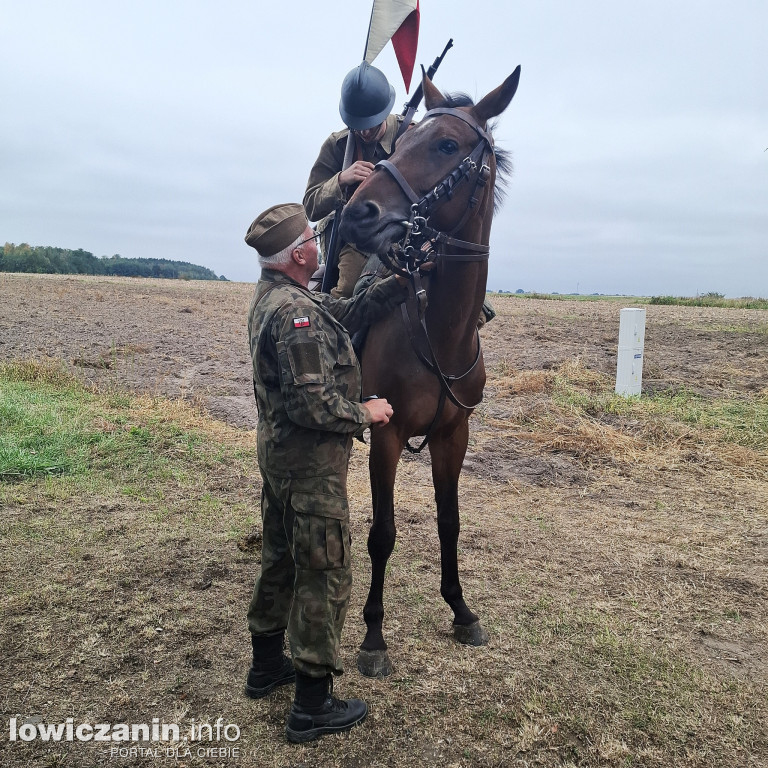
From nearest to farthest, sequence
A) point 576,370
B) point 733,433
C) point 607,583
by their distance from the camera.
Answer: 1. point 607,583
2. point 733,433
3. point 576,370

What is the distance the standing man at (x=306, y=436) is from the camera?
240 centimetres

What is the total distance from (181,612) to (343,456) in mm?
1859

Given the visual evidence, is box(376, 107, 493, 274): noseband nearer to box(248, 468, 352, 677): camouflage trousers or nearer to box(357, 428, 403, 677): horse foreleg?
box(357, 428, 403, 677): horse foreleg

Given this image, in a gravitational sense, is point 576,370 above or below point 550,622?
above

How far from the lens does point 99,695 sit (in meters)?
2.86

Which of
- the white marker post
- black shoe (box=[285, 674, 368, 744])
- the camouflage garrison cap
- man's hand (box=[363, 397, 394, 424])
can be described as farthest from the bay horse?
the white marker post

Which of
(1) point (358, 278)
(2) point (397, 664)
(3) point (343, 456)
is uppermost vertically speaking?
(1) point (358, 278)

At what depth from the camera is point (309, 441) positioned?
8.23 ft

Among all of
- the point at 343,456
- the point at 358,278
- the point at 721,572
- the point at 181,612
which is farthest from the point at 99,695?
the point at 721,572

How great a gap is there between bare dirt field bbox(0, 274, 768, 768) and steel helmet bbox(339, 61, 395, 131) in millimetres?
3148

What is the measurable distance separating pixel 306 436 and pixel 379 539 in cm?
112

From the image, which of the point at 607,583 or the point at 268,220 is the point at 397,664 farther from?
the point at 268,220

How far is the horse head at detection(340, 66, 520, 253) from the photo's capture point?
282 cm

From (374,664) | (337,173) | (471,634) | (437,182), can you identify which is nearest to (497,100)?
(437,182)
